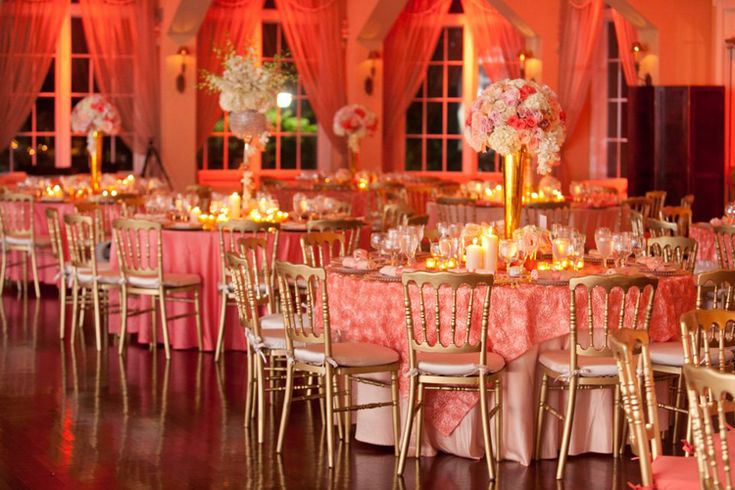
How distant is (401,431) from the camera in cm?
614

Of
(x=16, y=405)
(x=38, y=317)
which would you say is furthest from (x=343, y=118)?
(x=16, y=405)

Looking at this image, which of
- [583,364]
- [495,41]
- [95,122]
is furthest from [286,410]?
[495,41]

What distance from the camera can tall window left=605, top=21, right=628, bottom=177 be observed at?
16297 mm

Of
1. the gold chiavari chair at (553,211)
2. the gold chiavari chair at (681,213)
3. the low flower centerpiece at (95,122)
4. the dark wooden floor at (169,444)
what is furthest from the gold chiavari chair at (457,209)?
the dark wooden floor at (169,444)

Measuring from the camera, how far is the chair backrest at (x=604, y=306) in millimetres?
5652

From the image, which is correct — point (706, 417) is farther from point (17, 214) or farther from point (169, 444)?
point (17, 214)

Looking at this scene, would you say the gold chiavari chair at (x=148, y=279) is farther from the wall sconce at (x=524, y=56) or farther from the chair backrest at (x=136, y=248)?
the wall sconce at (x=524, y=56)

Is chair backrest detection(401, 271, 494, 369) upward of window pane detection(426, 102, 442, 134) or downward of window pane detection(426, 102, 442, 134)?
downward

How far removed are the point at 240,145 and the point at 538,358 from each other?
11.7 m

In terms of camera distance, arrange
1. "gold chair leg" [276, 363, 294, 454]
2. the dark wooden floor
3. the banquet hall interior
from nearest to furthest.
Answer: the dark wooden floor → the banquet hall interior → "gold chair leg" [276, 363, 294, 454]

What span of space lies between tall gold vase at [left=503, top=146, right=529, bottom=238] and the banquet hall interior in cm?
1

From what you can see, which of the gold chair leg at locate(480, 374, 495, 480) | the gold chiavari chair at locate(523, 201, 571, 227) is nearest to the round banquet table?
the gold chair leg at locate(480, 374, 495, 480)

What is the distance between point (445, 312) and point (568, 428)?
0.76 metres

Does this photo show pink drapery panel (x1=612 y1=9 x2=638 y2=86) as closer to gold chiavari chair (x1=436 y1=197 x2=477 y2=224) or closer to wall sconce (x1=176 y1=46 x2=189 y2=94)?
gold chiavari chair (x1=436 y1=197 x2=477 y2=224)
